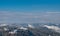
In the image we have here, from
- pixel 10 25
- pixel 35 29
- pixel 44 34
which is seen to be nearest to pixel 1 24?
pixel 10 25

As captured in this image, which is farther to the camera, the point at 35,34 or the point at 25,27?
the point at 25,27

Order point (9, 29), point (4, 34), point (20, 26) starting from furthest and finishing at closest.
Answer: point (20, 26)
point (9, 29)
point (4, 34)

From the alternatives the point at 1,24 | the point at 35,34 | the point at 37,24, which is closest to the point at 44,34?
the point at 35,34

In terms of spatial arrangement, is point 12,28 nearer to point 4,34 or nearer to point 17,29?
point 17,29

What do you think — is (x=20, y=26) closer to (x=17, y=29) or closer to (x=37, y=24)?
(x=17, y=29)

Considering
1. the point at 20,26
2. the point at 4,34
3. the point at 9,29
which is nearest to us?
the point at 4,34

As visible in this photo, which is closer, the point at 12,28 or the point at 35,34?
the point at 35,34

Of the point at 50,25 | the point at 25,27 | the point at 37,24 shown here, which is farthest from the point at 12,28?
the point at 50,25

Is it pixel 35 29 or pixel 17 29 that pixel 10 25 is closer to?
pixel 17 29
